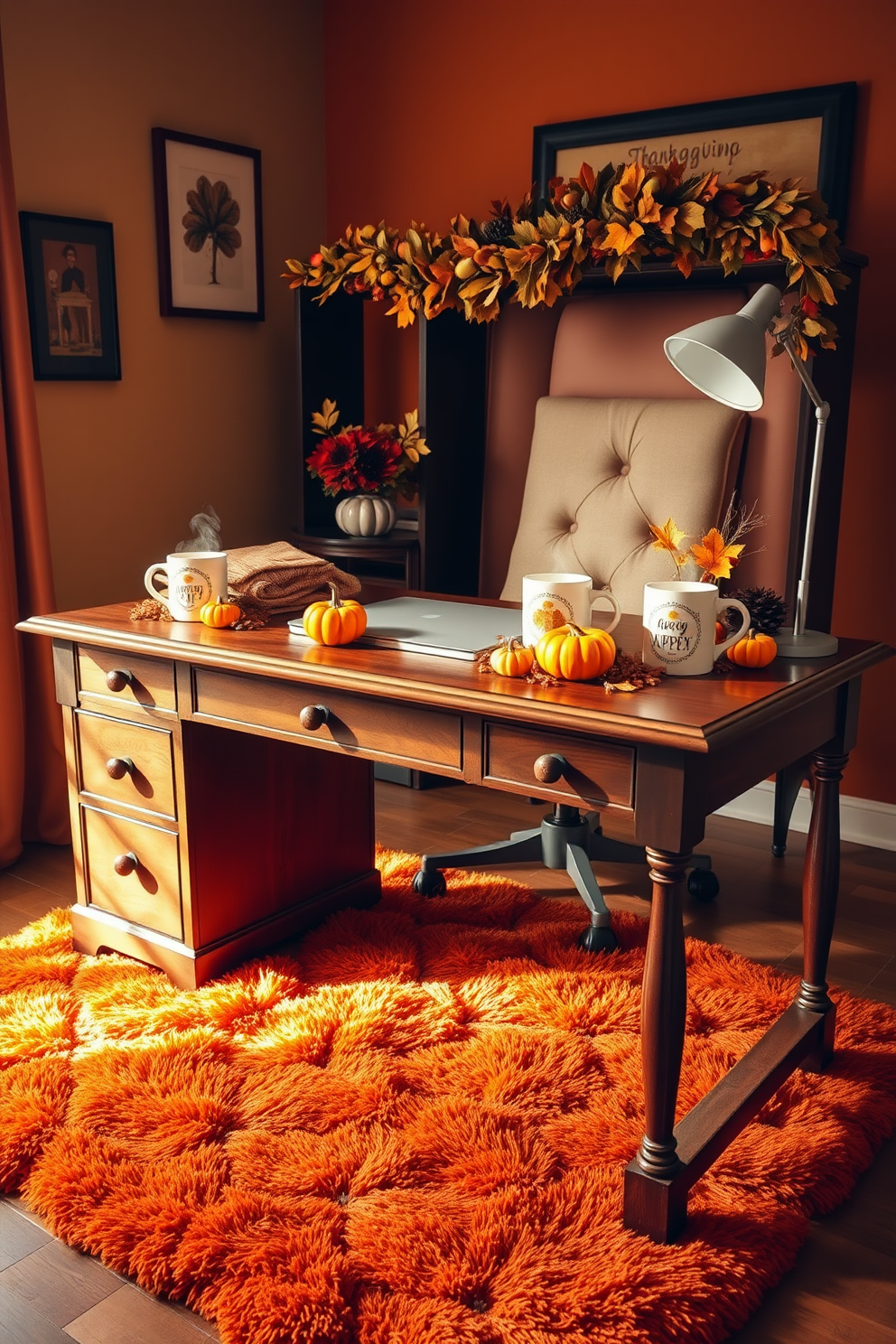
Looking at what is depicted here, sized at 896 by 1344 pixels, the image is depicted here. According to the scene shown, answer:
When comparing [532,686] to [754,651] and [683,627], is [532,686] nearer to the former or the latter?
[683,627]

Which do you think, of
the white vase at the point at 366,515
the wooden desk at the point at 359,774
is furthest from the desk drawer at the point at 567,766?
the white vase at the point at 366,515

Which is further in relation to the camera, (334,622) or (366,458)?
(366,458)

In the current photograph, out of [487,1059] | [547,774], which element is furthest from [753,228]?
[487,1059]

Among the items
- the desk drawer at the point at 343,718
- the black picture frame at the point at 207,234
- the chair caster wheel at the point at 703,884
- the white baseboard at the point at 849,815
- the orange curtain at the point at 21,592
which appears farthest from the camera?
the black picture frame at the point at 207,234

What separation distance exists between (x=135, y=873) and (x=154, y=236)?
84.5 inches

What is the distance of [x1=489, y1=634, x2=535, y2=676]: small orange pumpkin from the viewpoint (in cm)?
173

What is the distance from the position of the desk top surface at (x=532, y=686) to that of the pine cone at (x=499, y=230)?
4.72 feet

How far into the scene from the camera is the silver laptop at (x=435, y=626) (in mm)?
1935

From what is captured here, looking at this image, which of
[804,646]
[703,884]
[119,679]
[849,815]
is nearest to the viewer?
[804,646]

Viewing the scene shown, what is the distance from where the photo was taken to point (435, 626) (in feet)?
6.91

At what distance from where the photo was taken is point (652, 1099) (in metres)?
1.63

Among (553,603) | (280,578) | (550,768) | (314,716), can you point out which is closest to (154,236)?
(280,578)

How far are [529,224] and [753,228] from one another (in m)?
0.58

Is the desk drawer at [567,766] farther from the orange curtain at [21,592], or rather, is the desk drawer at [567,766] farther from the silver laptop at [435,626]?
the orange curtain at [21,592]
